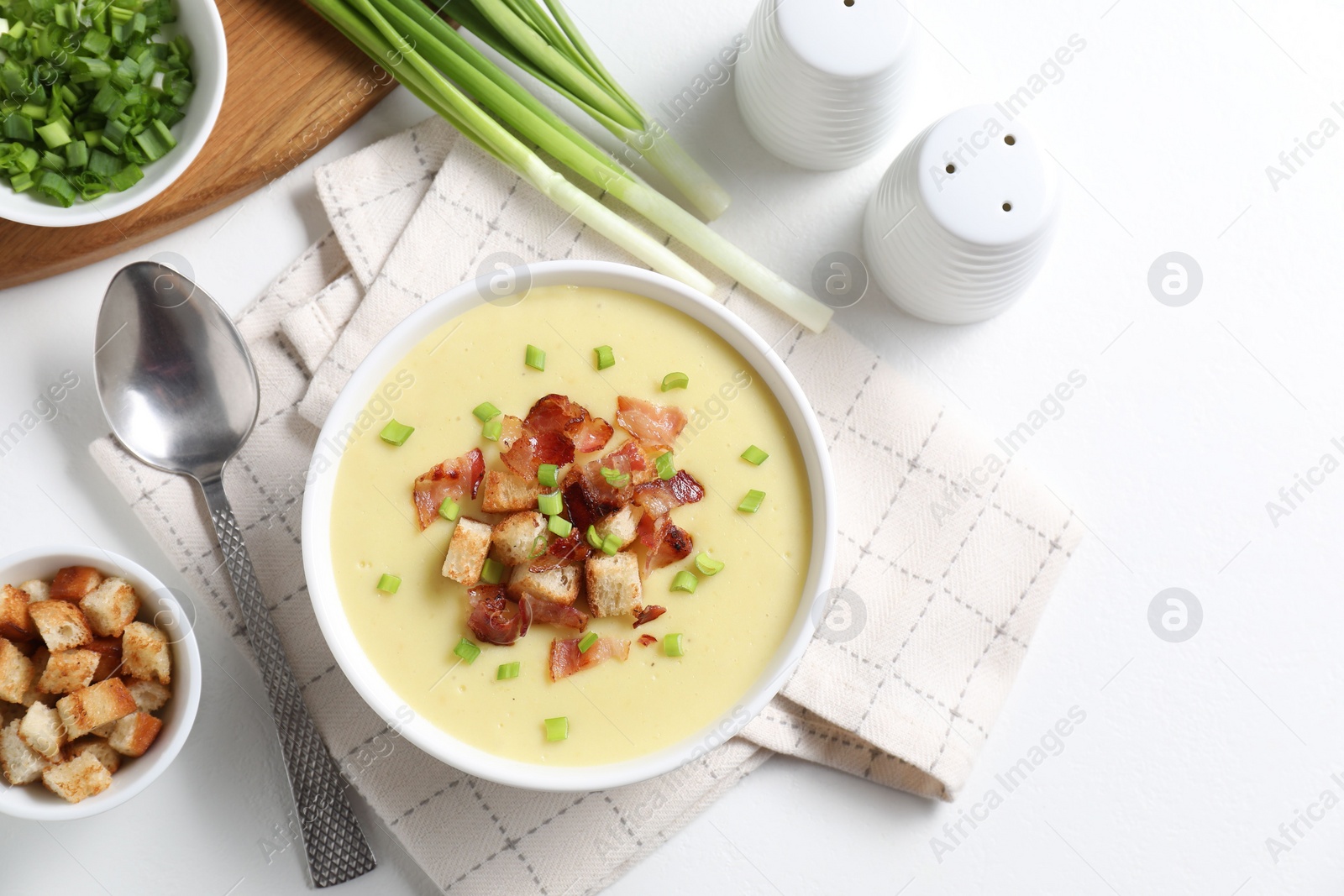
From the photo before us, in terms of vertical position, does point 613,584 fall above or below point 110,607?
above

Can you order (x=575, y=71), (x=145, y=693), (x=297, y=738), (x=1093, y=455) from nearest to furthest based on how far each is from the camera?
1. (x=145, y=693)
2. (x=297, y=738)
3. (x=575, y=71)
4. (x=1093, y=455)

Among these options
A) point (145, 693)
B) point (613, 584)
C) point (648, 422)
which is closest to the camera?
point (613, 584)

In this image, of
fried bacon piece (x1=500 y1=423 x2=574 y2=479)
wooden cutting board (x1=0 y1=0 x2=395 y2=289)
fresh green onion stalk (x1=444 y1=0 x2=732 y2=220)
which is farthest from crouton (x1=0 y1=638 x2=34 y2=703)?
fresh green onion stalk (x1=444 y1=0 x2=732 y2=220)

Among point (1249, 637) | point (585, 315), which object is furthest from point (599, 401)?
point (1249, 637)

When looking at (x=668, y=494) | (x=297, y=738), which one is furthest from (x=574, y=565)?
(x=297, y=738)

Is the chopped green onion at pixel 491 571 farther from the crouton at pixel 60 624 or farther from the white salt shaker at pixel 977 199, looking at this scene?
the white salt shaker at pixel 977 199

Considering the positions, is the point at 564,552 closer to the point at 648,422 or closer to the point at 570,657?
the point at 570,657

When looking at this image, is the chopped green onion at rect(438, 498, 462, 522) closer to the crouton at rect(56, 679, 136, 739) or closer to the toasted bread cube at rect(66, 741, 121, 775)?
the crouton at rect(56, 679, 136, 739)
